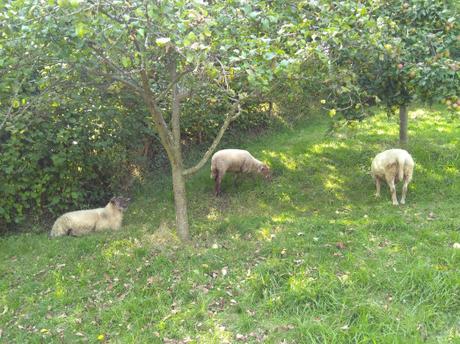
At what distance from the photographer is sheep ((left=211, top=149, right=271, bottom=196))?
11.0m

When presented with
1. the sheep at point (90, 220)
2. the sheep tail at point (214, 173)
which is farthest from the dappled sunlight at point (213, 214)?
the sheep at point (90, 220)

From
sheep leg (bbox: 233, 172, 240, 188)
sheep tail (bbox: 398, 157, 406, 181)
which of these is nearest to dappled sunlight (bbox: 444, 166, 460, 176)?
sheep tail (bbox: 398, 157, 406, 181)

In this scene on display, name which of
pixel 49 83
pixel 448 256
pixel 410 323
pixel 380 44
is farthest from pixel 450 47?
pixel 49 83

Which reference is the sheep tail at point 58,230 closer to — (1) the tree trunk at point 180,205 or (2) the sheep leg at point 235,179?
(1) the tree trunk at point 180,205

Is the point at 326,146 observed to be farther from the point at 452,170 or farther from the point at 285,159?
the point at 452,170

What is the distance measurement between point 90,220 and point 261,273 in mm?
4967

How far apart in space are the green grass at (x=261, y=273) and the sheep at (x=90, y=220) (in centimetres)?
39

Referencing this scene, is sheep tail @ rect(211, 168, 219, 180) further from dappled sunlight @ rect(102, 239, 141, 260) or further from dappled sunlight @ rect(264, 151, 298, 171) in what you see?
dappled sunlight @ rect(102, 239, 141, 260)

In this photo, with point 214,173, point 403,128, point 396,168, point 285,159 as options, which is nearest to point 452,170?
point 403,128

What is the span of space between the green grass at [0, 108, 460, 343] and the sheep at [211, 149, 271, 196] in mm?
804

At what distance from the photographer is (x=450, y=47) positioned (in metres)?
7.81

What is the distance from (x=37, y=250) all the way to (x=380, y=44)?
7.53 m

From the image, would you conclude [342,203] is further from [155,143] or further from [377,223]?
[155,143]

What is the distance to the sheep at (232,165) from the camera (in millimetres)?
11016
